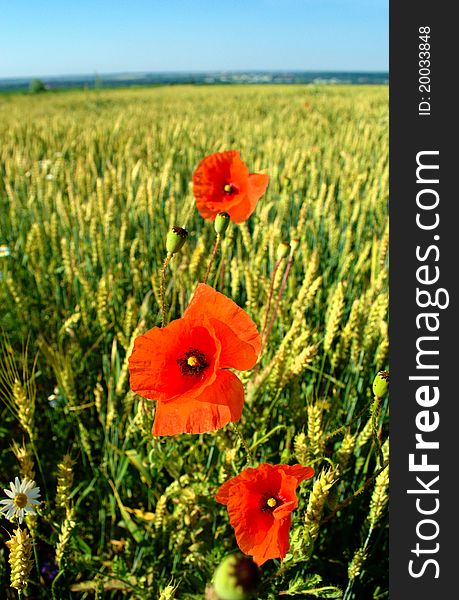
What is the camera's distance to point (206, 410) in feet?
2.34

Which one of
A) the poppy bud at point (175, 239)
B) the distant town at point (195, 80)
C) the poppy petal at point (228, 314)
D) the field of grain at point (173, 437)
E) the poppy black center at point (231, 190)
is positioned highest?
the distant town at point (195, 80)

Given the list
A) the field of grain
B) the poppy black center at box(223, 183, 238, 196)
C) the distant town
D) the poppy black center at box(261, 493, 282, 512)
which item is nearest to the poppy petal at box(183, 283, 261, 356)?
the field of grain

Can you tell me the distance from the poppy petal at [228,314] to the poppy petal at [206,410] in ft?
0.21

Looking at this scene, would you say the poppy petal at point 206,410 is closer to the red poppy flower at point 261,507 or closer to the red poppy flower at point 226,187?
the red poppy flower at point 261,507

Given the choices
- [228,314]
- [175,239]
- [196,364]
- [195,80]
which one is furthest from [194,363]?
[195,80]

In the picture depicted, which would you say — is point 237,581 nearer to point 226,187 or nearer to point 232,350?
point 232,350

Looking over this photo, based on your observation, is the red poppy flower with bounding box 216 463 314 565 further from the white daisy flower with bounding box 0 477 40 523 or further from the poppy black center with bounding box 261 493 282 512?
the white daisy flower with bounding box 0 477 40 523

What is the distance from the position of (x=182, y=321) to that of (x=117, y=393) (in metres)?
0.49

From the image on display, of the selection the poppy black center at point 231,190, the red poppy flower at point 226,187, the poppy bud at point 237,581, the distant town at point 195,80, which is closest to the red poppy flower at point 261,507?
the poppy bud at point 237,581

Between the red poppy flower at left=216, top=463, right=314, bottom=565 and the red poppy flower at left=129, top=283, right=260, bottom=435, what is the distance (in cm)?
12

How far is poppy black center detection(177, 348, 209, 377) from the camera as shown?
81 centimetres

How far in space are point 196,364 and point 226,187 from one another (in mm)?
680

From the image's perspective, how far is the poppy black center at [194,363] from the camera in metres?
0.81

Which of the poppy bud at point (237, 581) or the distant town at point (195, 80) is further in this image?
the distant town at point (195, 80)
